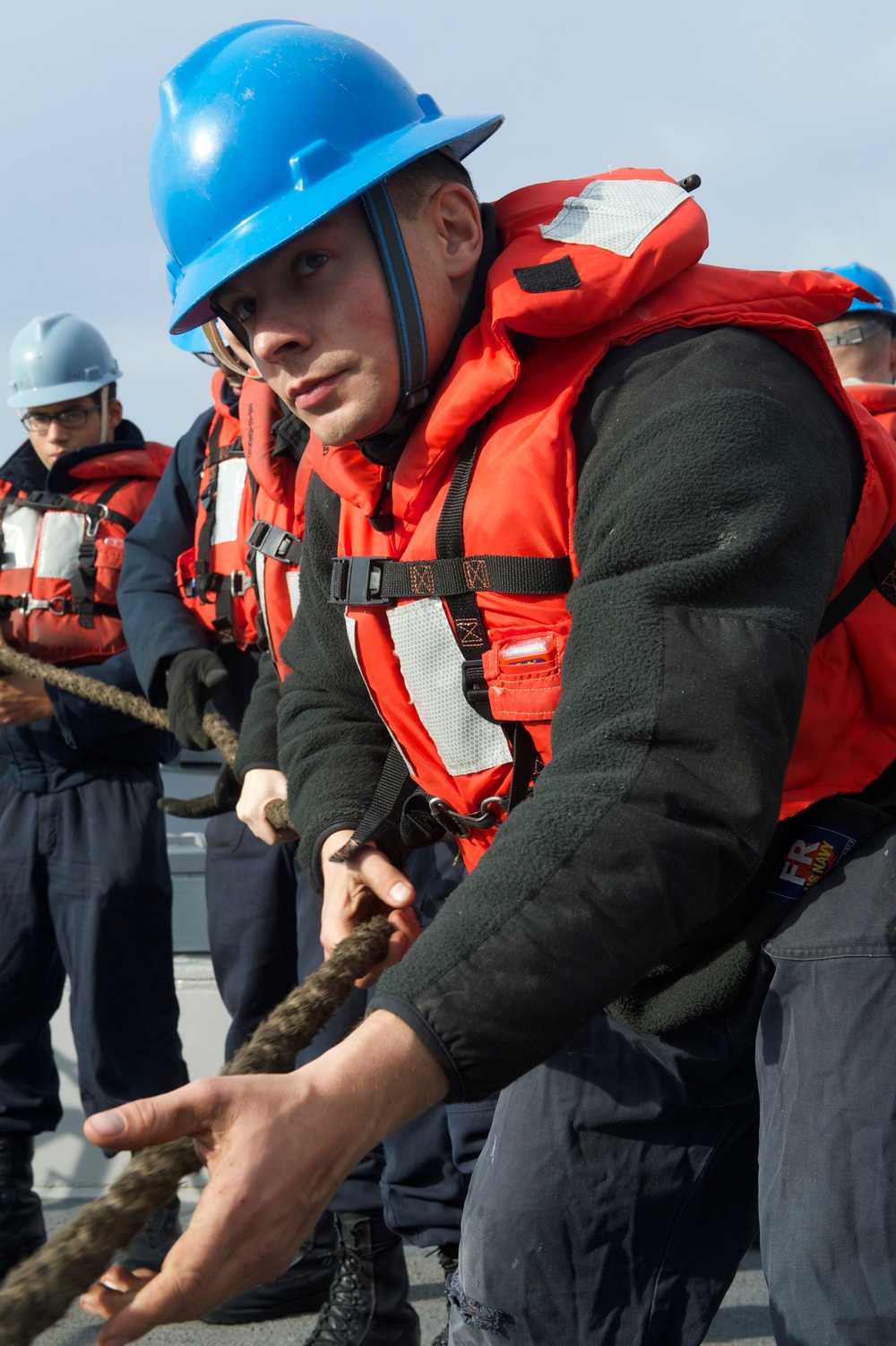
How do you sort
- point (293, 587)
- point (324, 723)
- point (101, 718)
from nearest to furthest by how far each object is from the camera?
point (324, 723) → point (293, 587) → point (101, 718)

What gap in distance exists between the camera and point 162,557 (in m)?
3.90

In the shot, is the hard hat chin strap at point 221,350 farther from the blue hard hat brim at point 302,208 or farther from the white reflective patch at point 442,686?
the white reflective patch at point 442,686

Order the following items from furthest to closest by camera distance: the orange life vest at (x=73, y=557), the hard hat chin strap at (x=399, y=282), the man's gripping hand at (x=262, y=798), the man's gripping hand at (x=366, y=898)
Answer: the orange life vest at (x=73, y=557), the man's gripping hand at (x=262, y=798), the man's gripping hand at (x=366, y=898), the hard hat chin strap at (x=399, y=282)

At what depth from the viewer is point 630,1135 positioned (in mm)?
1757

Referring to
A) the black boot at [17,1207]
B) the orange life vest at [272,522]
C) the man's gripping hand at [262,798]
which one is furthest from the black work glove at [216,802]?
the black boot at [17,1207]

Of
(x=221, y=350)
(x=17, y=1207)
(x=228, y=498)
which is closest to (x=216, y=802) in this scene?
(x=228, y=498)

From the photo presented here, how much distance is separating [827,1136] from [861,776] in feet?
1.35

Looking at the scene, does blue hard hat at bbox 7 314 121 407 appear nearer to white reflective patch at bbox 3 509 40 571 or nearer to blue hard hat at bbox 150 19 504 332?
white reflective patch at bbox 3 509 40 571

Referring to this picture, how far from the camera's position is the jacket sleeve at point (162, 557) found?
3.71 m

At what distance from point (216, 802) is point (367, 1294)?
1.19 metres

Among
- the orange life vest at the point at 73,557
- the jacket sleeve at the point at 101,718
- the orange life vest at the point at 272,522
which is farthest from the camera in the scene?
the orange life vest at the point at 73,557

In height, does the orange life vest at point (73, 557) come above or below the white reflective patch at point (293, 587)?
below

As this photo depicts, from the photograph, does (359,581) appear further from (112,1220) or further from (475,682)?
(112,1220)

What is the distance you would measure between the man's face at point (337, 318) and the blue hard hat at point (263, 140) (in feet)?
0.13
